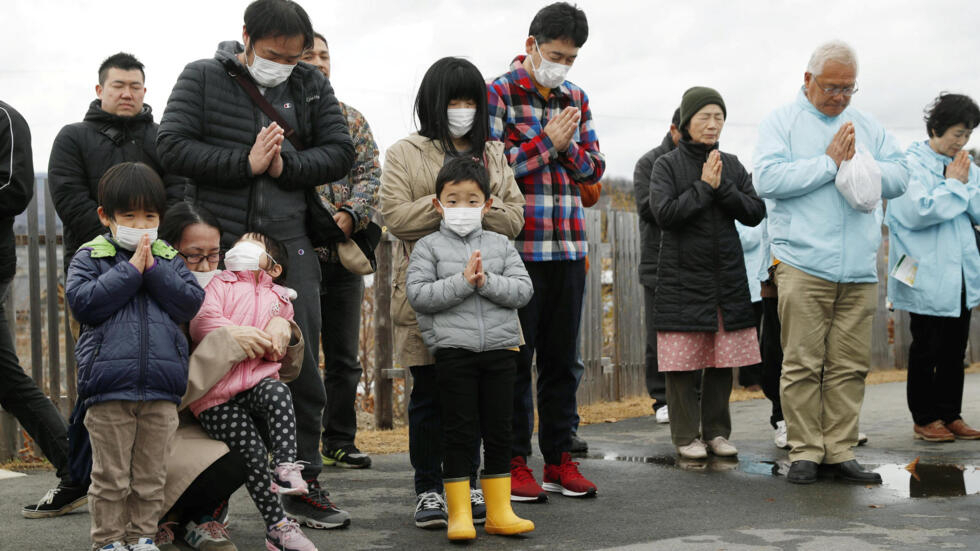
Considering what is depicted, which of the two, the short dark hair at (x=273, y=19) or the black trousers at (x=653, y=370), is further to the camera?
the black trousers at (x=653, y=370)

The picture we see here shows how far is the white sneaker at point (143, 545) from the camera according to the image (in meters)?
3.59

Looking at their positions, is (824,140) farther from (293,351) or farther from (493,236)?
(293,351)

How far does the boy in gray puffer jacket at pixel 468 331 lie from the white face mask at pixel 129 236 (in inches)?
44.7

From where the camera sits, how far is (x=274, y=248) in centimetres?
432

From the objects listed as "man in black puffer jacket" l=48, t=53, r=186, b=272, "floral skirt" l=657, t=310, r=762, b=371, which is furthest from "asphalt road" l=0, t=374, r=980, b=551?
"man in black puffer jacket" l=48, t=53, r=186, b=272

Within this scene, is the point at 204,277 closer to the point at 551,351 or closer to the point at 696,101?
the point at 551,351

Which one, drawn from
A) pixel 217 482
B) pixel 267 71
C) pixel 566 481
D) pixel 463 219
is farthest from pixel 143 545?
pixel 566 481

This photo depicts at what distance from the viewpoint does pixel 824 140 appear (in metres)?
5.68

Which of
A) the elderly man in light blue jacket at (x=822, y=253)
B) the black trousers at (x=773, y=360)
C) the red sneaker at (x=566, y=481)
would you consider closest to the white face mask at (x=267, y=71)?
the red sneaker at (x=566, y=481)

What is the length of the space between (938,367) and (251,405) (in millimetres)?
5033

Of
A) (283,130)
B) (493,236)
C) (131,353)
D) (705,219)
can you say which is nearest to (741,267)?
(705,219)

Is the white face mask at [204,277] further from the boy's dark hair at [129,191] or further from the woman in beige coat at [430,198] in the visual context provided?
the woman in beige coat at [430,198]

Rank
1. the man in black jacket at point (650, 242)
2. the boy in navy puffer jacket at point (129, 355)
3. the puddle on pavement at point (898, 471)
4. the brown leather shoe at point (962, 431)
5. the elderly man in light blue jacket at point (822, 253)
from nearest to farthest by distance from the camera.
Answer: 1. the boy in navy puffer jacket at point (129, 355)
2. the puddle on pavement at point (898, 471)
3. the elderly man in light blue jacket at point (822, 253)
4. the brown leather shoe at point (962, 431)
5. the man in black jacket at point (650, 242)

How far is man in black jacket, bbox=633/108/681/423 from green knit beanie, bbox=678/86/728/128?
583 millimetres
